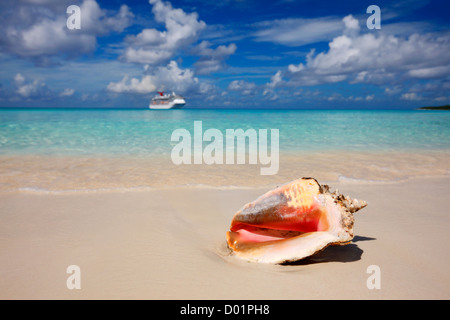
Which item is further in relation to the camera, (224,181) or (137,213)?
(224,181)

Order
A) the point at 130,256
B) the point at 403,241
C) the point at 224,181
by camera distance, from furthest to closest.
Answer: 1. the point at 224,181
2. the point at 403,241
3. the point at 130,256

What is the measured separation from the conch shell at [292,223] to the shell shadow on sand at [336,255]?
157 mm

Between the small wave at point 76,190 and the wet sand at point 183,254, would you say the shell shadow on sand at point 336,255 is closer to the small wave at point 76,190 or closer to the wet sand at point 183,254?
the wet sand at point 183,254

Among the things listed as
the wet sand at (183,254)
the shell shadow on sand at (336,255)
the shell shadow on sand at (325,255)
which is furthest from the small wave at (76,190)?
the shell shadow on sand at (336,255)

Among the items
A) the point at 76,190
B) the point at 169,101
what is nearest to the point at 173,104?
the point at 169,101

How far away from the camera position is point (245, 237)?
7.67 ft

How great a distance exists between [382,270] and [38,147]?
29.1ft

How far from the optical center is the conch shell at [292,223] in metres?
2.03

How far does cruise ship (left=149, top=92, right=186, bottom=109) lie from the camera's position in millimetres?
81875

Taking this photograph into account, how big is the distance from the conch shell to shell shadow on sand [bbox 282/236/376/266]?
6.2 inches

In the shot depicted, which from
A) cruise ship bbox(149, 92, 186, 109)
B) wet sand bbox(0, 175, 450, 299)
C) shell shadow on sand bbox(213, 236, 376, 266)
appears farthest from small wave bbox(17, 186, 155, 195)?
cruise ship bbox(149, 92, 186, 109)
